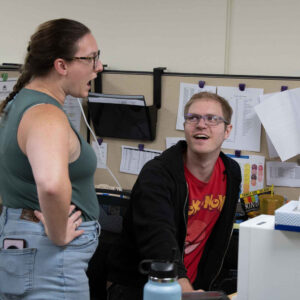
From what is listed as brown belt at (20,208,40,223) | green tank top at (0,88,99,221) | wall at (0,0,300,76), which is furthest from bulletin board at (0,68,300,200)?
brown belt at (20,208,40,223)

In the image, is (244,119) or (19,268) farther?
(244,119)

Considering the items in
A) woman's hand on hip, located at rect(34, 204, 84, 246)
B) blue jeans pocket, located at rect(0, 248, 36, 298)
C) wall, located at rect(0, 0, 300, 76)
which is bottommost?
blue jeans pocket, located at rect(0, 248, 36, 298)

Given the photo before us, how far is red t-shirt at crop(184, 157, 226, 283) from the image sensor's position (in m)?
1.69

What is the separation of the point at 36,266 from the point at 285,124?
1.36m

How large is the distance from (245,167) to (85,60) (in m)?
1.22

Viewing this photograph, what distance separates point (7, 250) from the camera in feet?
4.18

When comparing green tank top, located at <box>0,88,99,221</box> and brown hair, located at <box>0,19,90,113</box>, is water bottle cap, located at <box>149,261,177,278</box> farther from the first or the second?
brown hair, located at <box>0,19,90,113</box>

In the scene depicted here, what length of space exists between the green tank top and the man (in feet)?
0.87

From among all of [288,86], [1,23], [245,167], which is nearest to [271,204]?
[245,167]

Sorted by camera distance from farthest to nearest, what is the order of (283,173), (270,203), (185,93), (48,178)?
1. (185,93)
2. (283,173)
3. (270,203)
4. (48,178)

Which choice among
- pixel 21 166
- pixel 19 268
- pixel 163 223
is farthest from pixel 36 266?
pixel 163 223

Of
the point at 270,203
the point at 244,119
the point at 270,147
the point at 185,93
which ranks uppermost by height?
the point at 185,93

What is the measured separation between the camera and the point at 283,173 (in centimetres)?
232

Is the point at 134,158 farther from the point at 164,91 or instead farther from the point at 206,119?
the point at 206,119
